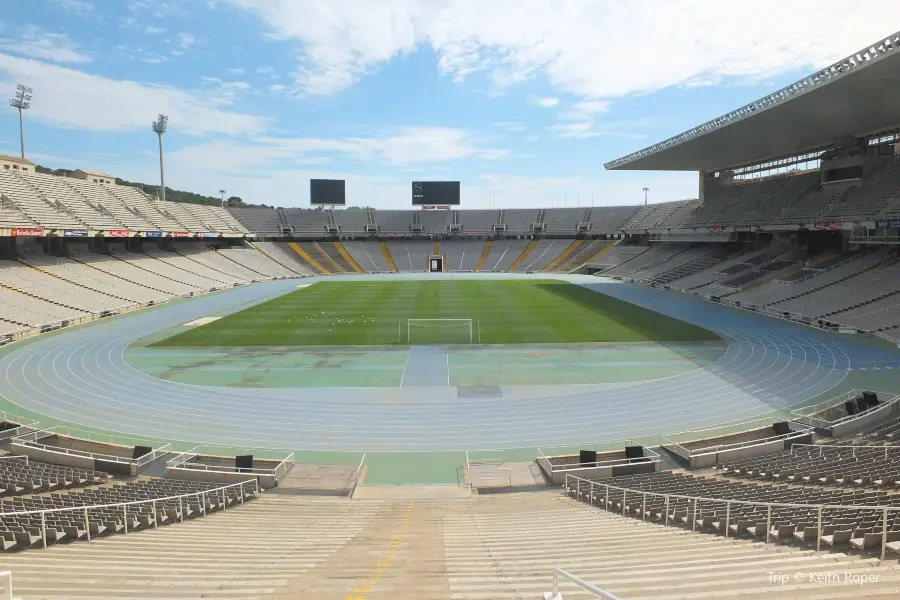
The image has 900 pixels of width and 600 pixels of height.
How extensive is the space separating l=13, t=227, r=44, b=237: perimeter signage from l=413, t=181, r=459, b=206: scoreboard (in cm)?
4958

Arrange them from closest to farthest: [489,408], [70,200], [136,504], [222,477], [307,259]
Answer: [136,504]
[222,477]
[489,408]
[70,200]
[307,259]

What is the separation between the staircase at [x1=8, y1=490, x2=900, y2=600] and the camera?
5258 millimetres

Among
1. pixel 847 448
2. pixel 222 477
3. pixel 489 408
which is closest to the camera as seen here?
pixel 847 448

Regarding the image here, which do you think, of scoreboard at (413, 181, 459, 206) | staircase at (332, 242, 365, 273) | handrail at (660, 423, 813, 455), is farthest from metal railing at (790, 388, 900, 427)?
scoreboard at (413, 181, 459, 206)

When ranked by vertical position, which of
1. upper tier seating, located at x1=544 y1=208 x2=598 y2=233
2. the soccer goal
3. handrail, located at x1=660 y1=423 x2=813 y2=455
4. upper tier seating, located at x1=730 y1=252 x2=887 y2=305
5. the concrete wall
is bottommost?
the concrete wall

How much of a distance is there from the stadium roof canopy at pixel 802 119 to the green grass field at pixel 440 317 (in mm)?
13407

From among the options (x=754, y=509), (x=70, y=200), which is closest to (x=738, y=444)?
(x=754, y=509)

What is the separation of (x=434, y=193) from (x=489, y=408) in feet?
220

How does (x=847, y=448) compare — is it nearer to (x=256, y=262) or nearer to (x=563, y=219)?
(x=256, y=262)

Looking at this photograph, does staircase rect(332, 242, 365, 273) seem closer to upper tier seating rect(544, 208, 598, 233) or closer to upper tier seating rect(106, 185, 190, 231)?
upper tier seating rect(106, 185, 190, 231)

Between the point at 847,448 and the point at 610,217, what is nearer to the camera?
the point at 847,448

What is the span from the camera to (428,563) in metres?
6.83

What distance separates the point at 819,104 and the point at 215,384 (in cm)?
3366

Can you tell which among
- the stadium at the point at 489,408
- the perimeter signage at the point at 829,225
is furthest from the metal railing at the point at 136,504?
the perimeter signage at the point at 829,225
